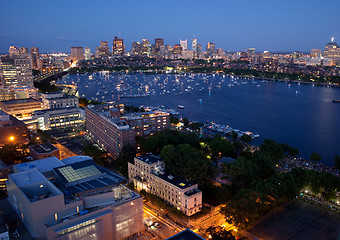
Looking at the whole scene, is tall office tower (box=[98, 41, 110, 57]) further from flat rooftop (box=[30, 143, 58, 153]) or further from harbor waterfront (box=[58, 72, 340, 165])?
flat rooftop (box=[30, 143, 58, 153])

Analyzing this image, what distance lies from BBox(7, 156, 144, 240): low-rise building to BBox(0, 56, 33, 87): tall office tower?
19.7 m

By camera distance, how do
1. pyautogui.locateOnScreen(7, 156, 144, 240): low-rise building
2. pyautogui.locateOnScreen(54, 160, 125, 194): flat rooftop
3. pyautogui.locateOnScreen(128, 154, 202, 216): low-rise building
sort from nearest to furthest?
pyautogui.locateOnScreen(7, 156, 144, 240): low-rise building, pyautogui.locateOnScreen(54, 160, 125, 194): flat rooftop, pyautogui.locateOnScreen(128, 154, 202, 216): low-rise building

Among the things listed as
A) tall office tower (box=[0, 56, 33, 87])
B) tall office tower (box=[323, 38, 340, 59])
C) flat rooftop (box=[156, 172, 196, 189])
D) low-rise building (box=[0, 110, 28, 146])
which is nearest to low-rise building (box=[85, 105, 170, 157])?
low-rise building (box=[0, 110, 28, 146])

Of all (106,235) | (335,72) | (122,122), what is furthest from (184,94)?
(335,72)

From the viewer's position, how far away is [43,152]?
9461 mm

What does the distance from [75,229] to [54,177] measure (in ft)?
6.52

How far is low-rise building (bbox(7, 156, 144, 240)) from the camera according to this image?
475 centimetres

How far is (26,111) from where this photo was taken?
53.4ft

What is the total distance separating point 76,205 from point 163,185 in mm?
2532

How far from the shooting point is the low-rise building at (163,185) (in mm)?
6535

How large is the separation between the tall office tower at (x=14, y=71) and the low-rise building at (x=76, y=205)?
19.7 metres

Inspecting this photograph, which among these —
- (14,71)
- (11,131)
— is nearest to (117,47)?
(14,71)

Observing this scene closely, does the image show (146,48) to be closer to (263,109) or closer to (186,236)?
(263,109)

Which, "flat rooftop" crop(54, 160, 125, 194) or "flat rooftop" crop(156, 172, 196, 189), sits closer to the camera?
"flat rooftop" crop(54, 160, 125, 194)
